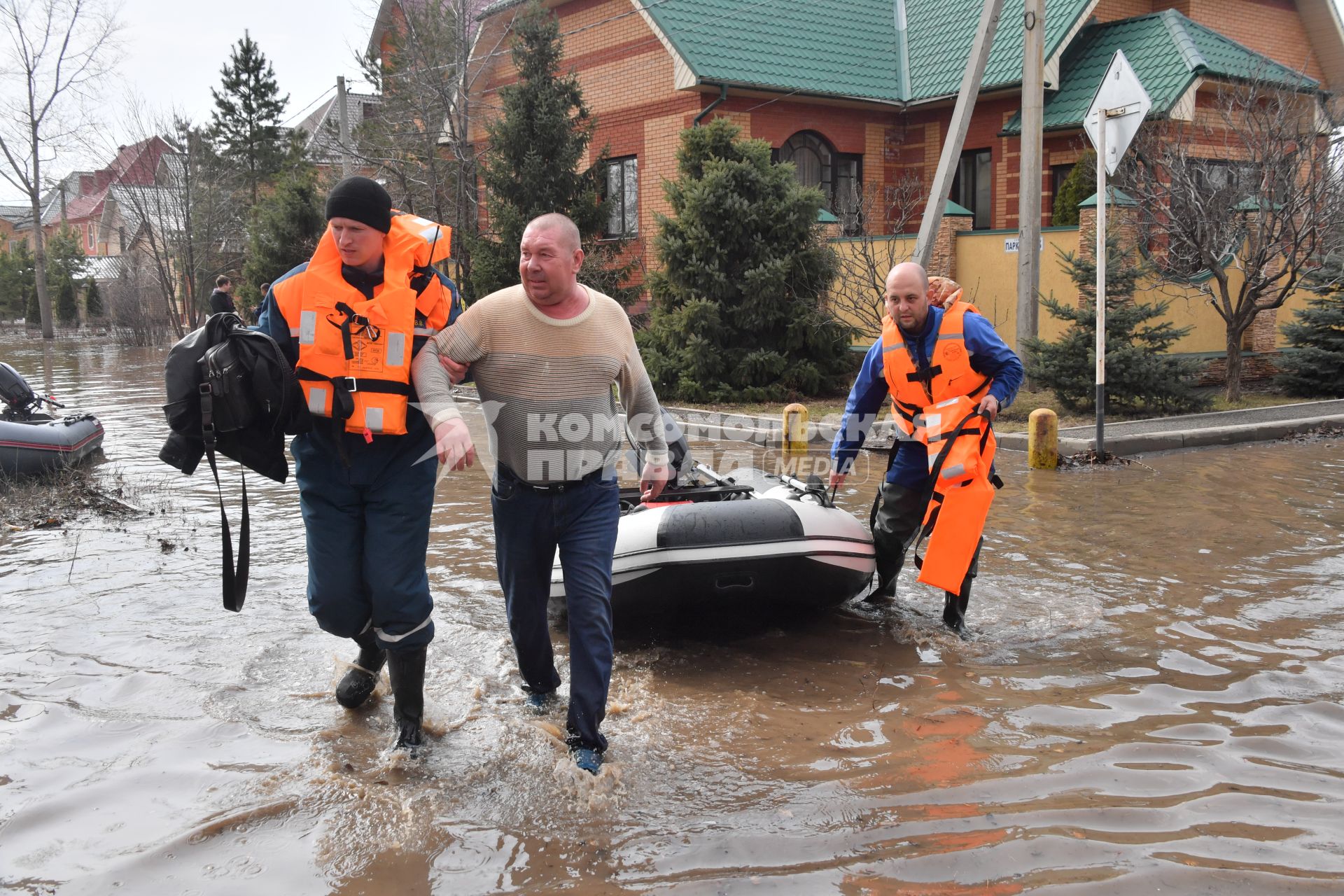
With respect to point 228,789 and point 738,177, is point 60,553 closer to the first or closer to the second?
point 228,789

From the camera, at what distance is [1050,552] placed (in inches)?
288

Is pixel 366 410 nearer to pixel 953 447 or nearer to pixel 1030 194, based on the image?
pixel 953 447

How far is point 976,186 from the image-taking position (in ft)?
73.7

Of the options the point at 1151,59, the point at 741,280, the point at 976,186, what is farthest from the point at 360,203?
the point at 976,186

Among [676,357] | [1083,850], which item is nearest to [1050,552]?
[1083,850]

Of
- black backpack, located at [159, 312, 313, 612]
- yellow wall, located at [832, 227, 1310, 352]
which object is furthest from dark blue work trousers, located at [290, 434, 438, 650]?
yellow wall, located at [832, 227, 1310, 352]

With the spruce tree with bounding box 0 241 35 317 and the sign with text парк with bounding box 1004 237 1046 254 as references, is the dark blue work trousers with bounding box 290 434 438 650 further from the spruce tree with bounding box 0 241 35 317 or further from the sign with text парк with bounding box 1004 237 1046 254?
the spruce tree with bounding box 0 241 35 317

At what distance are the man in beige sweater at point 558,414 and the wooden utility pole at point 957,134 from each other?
9.52 metres

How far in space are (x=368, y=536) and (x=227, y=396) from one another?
699 millimetres

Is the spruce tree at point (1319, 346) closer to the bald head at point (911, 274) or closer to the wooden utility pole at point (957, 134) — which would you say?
the wooden utility pole at point (957, 134)

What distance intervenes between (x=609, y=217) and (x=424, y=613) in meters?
17.0

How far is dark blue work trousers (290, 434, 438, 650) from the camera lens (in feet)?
13.4

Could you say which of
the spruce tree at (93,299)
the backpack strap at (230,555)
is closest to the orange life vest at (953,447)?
the backpack strap at (230,555)

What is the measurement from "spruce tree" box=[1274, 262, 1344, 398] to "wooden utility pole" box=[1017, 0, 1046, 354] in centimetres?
440
